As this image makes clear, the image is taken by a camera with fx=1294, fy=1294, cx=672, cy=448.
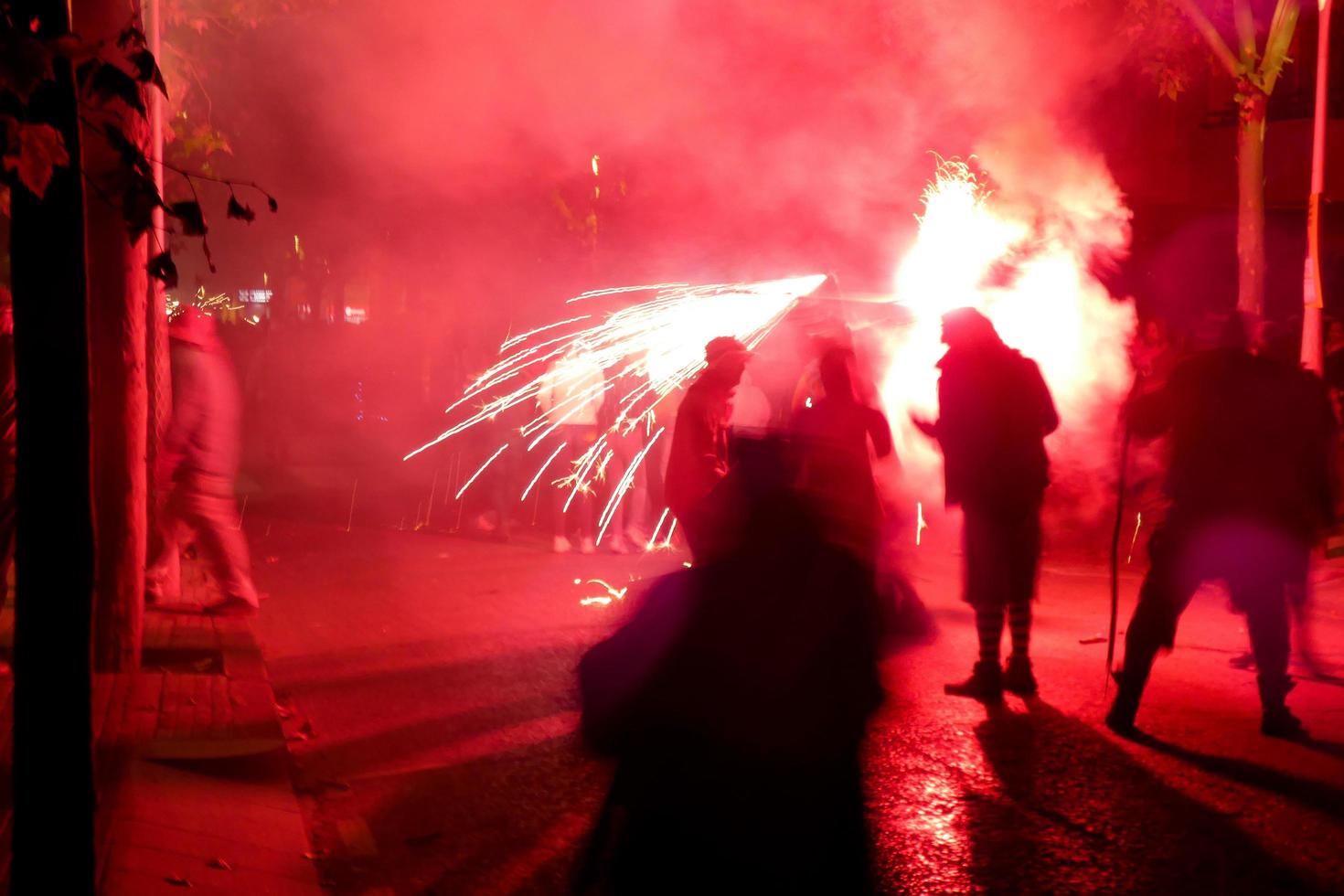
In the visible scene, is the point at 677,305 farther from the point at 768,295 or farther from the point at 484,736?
the point at 484,736

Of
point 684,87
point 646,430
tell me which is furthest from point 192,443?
point 684,87

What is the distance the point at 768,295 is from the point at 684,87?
15.0 feet

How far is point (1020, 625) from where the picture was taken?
239 inches

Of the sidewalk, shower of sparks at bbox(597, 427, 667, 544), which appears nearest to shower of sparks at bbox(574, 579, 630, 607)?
shower of sparks at bbox(597, 427, 667, 544)

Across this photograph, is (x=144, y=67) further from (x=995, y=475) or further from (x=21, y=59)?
(x=995, y=475)

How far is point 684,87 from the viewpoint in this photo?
1484 cm

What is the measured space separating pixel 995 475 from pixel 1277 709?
1.53 m

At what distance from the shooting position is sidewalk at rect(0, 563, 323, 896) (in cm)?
383

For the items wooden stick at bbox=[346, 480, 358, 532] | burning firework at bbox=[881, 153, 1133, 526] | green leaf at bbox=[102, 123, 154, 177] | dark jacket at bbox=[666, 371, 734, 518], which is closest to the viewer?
green leaf at bbox=[102, 123, 154, 177]

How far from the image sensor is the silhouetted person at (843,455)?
10.1 feet

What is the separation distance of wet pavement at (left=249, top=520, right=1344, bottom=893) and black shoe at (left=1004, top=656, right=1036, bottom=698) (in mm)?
120

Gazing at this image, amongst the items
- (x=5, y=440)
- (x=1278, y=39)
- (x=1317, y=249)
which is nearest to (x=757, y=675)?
(x=5, y=440)

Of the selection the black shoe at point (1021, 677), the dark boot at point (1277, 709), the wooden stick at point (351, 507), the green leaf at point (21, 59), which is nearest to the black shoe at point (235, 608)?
the black shoe at point (1021, 677)

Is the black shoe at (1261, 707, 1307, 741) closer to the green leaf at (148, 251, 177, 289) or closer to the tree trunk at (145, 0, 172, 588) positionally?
the green leaf at (148, 251, 177, 289)
